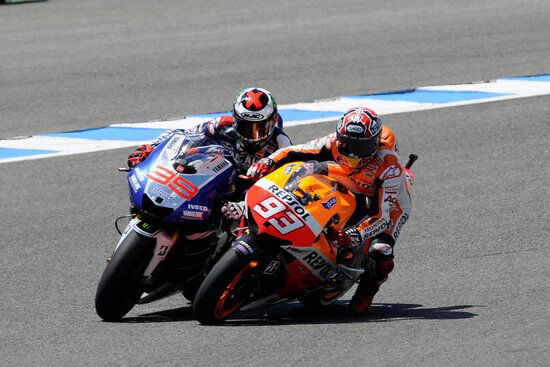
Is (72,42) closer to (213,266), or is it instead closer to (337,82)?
(337,82)

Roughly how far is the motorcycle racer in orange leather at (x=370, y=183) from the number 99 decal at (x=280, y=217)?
500mm

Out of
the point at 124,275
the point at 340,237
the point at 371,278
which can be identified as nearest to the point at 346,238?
the point at 340,237

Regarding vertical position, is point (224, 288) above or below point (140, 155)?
below

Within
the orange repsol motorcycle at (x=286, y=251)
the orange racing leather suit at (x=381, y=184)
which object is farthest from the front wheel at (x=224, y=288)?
the orange racing leather suit at (x=381, y=184)

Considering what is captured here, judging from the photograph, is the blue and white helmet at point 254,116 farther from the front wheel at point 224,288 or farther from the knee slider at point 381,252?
the front wheel at point 224,288

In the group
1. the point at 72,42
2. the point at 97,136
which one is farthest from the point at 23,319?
the point at 72,42

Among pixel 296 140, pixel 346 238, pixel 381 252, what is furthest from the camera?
pixel 296 140

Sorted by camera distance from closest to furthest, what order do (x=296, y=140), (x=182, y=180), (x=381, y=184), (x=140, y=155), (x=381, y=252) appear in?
(x=182, y=180) → (x=381, y=252) → (x=381, y=184) → (x=140, y=155) → (x=296, y=140)

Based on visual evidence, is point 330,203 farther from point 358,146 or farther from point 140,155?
point 140,155

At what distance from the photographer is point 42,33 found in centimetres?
1720

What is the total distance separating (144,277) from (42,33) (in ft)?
33.1

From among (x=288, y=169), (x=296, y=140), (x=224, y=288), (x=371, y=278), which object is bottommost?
(x=296, y=140)

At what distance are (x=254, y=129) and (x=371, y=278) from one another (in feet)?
4.31

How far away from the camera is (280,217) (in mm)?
7547
